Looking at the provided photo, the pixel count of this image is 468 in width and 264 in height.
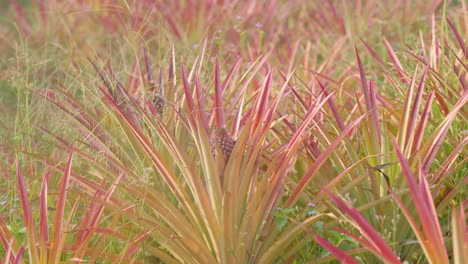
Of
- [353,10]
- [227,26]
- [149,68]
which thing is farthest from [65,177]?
[353,10]

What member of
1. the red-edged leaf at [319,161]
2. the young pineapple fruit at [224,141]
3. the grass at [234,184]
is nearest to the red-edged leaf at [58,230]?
the grass at [234,184]

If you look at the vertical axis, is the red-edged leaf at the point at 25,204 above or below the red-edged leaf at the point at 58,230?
above

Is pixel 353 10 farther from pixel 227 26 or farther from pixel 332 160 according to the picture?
pixel 332 160

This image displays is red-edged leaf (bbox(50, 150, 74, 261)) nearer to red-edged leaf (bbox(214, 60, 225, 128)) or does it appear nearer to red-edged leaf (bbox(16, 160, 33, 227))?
red-edged leaf (bbox(16, 160, 33, 227))

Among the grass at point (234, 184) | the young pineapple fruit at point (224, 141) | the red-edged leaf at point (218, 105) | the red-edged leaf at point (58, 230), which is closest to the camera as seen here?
the red-edged leaf at point (58, 230)

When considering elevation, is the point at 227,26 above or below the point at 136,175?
below

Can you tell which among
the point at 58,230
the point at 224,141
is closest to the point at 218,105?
the point at 224,141

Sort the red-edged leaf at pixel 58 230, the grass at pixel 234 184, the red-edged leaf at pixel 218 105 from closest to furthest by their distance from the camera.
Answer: the red-edged leaf at pixel 58 230 → the grass at pixel 234 184 → the red-edged leaf at pixel 218 105

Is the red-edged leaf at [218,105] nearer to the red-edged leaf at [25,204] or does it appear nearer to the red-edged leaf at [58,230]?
the red-edged leaf at [58,230]

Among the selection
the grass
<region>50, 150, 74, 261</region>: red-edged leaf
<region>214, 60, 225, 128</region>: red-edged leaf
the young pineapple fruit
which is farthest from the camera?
<region>214, 60, 225, 128</region>: red-edged leaf

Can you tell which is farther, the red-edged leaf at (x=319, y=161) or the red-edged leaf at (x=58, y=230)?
the red-edged leaf at (x=319, y=161)

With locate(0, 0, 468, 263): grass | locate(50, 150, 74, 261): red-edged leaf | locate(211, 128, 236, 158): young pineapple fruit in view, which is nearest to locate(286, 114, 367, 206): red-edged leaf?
locate(0, 0, 468, 263): grass
